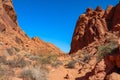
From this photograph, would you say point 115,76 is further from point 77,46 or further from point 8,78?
point 77,46

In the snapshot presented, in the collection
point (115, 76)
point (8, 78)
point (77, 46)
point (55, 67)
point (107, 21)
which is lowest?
point (115, 76)

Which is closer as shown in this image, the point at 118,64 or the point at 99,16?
the point at 118,64

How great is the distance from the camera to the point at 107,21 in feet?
131

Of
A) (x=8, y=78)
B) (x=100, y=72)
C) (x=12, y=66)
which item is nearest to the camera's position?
(x=100, y=72)

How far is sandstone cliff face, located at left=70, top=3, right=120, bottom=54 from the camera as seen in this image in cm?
3853

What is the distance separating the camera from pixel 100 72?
10.1 m

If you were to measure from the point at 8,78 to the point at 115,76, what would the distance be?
4.70 m

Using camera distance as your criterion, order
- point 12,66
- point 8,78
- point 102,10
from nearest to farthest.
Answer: point 8,78 → point 12,66 → point 102,10

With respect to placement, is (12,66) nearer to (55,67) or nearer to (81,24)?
(55,67)

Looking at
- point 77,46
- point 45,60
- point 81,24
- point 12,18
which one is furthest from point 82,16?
point 45,60

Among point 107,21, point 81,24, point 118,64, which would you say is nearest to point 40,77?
point 118,64

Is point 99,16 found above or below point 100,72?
above

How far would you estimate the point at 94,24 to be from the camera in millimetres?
40031

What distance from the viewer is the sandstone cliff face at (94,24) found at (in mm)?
38531
